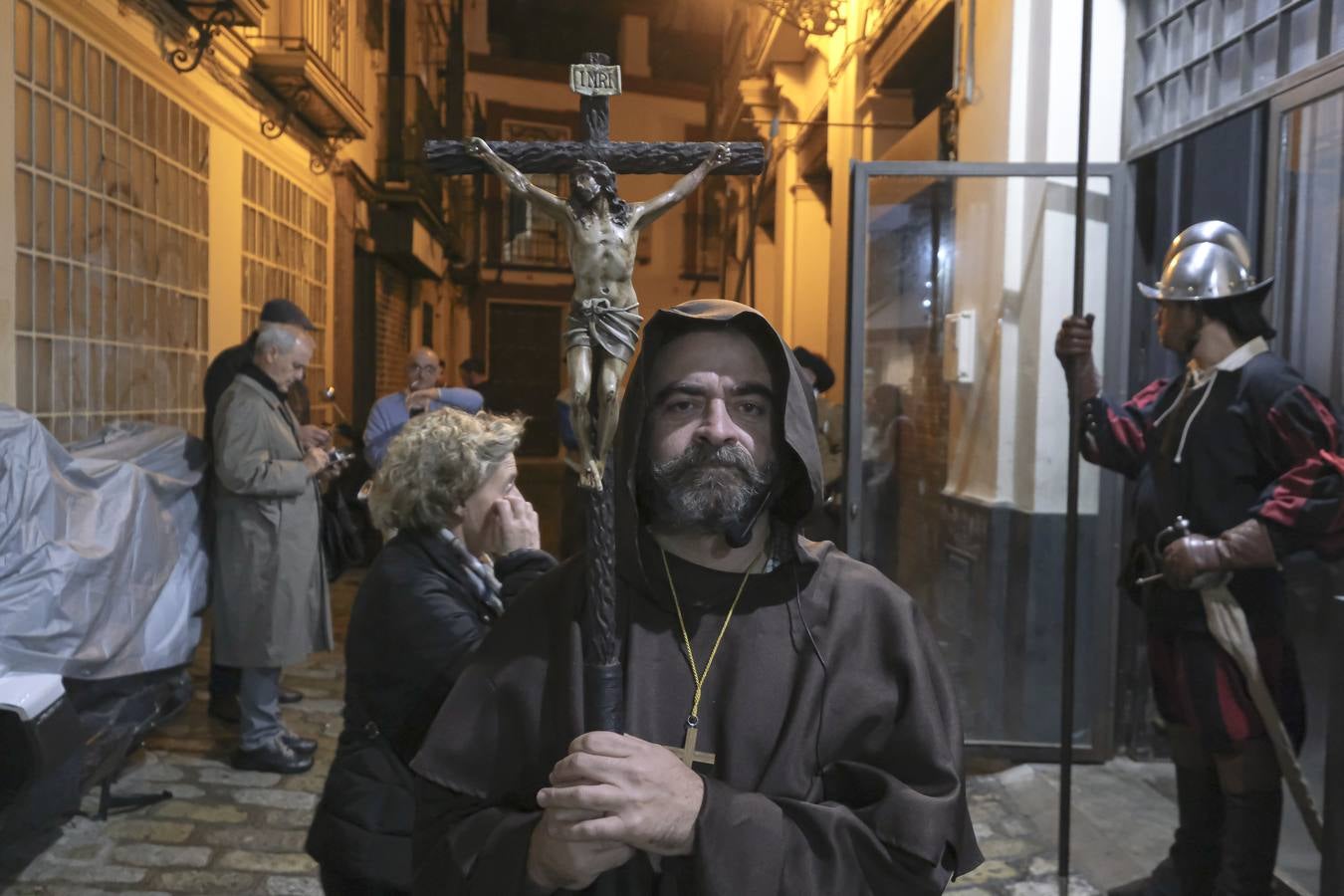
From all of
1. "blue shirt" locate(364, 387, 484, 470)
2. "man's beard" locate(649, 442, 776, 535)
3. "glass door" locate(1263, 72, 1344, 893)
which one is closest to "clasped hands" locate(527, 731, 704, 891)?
"man's beard" locate(649, 442, 776, 535)

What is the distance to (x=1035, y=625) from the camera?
18.4 ft

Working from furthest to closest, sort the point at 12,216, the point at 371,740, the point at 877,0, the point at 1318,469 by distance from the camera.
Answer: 1. the point at 877,0
2. the point at 12,216
3. the point at 1318,469
4. the point at 371,740

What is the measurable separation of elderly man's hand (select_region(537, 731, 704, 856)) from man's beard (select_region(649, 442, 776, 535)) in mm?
384

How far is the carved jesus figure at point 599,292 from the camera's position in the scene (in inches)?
63.7

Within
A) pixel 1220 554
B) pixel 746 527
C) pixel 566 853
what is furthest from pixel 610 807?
pixel 1220 554

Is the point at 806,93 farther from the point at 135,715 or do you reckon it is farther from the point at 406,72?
the point at 135,715

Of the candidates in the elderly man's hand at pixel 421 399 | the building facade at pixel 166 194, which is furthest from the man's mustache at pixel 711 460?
the elderly man's hand at pixel 421 399

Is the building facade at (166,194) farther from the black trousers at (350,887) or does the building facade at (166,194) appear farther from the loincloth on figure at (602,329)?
the loincloth on figure at (602,329)

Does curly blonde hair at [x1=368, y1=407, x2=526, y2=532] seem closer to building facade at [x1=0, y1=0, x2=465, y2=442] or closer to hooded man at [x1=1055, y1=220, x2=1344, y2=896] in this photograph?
hooded man at [x1=1055, y1=220, x2=1344, y2=896]

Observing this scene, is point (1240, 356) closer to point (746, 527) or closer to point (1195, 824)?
point (1195, 824)

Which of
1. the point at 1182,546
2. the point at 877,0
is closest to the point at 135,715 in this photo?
the point at 1182,546

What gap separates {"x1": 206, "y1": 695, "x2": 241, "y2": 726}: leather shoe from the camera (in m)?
5.89

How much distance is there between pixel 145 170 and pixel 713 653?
6.79 m

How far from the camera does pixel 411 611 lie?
2.59 meters
